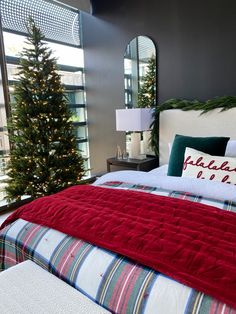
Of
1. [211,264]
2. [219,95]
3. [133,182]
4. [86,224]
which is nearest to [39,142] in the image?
[133,182]

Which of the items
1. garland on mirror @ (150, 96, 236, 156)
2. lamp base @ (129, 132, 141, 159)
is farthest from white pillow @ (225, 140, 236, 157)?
lamp base @ (129, 132, 141, 159)

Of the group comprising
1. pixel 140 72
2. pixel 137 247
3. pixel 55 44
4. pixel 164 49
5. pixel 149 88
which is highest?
pixel 55 44

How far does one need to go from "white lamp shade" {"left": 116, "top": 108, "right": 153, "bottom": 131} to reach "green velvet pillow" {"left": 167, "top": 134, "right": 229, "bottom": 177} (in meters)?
0.75

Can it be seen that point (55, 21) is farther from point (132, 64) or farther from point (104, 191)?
point (104, 191)

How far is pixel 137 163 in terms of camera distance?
113 inches

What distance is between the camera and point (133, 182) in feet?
6.03

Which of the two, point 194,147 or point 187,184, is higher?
point 194,147

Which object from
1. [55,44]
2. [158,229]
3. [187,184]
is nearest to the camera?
[158,229]

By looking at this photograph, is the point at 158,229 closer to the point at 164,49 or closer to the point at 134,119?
the point at 134,119

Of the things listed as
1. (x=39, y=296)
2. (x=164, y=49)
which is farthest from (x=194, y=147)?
(x=39, y=296)

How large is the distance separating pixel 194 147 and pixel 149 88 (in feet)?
4.36

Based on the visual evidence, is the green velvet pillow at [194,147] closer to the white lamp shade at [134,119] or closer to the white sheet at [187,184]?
the white sheet at [187,184]

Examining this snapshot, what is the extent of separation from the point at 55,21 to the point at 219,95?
8.42 ft

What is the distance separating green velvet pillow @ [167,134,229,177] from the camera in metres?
2.06
